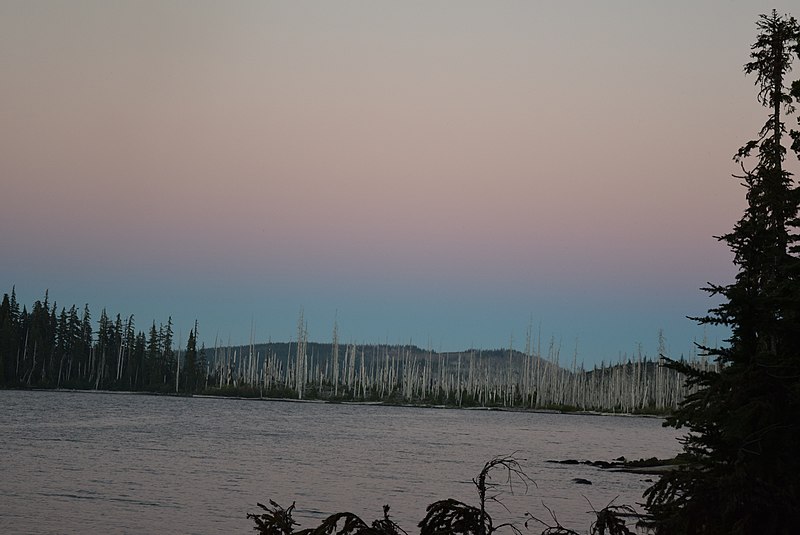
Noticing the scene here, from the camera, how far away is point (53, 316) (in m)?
179

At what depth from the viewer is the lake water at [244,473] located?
32.4m

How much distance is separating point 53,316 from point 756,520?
182 meters

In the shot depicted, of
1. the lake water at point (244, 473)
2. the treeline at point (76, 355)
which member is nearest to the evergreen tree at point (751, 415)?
the lake water at point (244, 473)

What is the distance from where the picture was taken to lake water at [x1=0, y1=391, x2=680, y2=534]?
106 ft

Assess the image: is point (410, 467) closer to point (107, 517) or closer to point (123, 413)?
point (107, 517)

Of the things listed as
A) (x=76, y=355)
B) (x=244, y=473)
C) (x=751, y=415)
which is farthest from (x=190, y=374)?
(x=751, y=415)

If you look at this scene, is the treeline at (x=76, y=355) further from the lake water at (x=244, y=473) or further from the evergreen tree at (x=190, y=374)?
the lake water at (x=244, y=473)

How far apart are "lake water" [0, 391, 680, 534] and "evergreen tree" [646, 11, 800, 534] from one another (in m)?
17.6

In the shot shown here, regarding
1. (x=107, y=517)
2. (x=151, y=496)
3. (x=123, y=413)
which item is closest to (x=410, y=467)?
(x=151, y=496)

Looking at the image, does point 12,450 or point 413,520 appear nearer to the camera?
point 413,520

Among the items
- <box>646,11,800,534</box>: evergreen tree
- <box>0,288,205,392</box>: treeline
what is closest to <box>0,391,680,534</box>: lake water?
<box>646,11,800,534</box>: evergreen tree

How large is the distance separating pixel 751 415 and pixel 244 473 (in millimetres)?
38473

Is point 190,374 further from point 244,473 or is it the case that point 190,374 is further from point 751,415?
point 751,415

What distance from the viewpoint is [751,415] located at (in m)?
12.4
